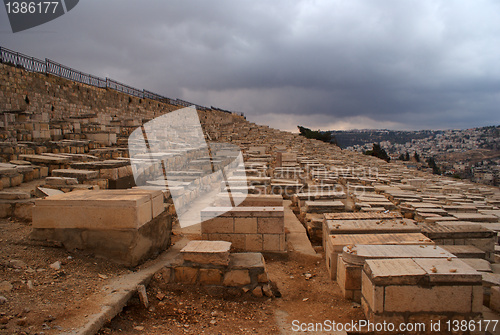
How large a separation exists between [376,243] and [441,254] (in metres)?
0.73

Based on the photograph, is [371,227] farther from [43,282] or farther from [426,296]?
[43,282]

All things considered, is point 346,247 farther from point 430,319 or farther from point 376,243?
point 430,319

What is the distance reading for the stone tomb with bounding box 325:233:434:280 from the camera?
3676 millimetres

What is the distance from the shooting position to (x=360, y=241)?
12.2ft

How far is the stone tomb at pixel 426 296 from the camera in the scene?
251 cm

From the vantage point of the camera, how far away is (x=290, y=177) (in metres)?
9.41

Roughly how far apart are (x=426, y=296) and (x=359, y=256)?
0.78 m

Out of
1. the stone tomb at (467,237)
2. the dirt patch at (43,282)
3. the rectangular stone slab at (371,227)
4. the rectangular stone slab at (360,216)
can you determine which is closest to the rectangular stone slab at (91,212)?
the dirt patch at (43,282)

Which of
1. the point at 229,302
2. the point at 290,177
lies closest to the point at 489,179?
the point at 290,177

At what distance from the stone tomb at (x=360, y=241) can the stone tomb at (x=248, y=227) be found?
822 millimetres

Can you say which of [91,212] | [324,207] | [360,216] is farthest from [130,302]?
[324,207]

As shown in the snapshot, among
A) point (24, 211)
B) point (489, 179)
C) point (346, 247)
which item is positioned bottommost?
point (489, 179)

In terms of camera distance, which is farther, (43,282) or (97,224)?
(97,224)

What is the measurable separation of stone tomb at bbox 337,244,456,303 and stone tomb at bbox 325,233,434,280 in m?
0.27
